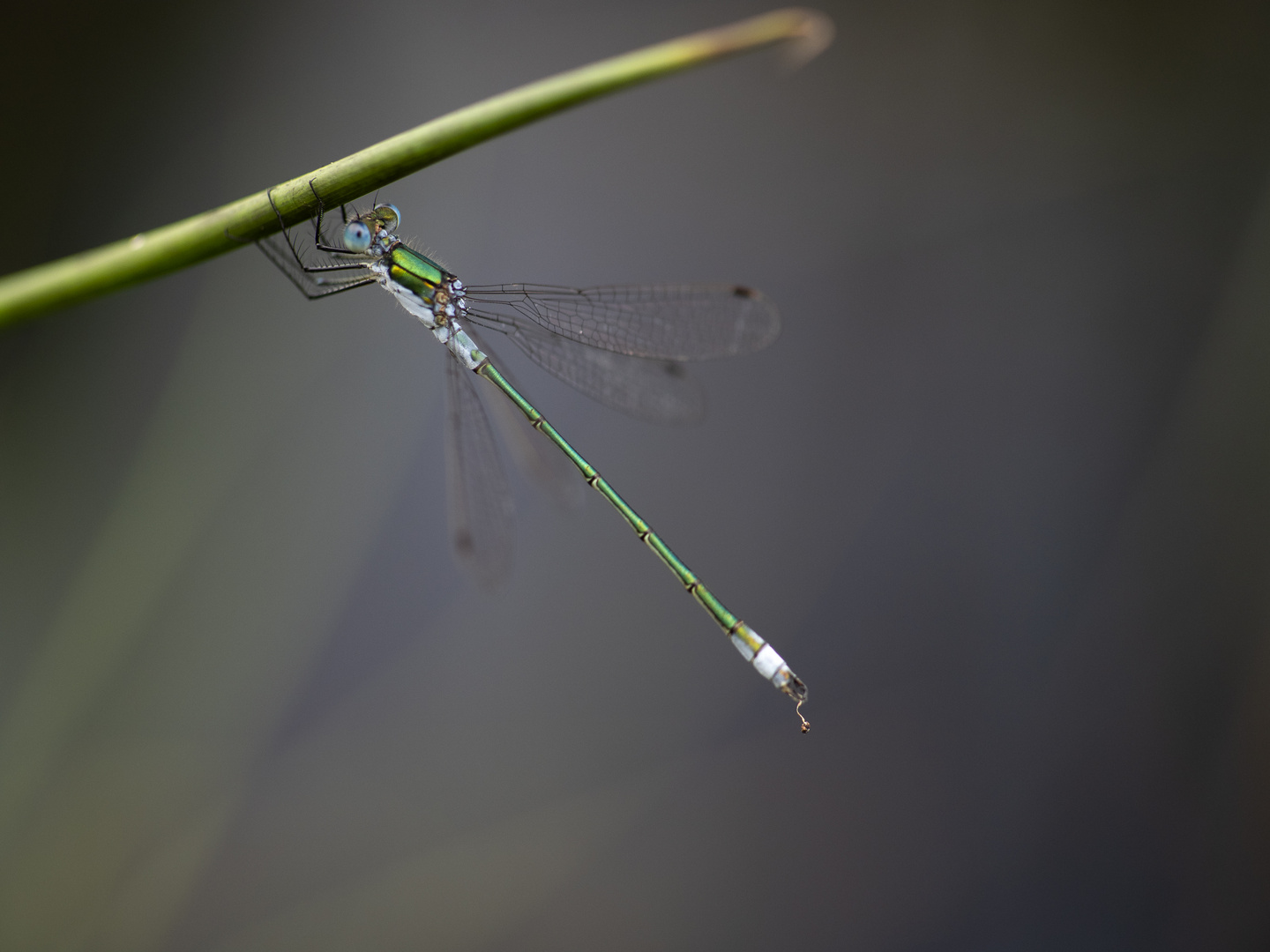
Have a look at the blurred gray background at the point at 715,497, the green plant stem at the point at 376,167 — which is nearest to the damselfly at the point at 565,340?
the blurred gray background at the point at 715,497

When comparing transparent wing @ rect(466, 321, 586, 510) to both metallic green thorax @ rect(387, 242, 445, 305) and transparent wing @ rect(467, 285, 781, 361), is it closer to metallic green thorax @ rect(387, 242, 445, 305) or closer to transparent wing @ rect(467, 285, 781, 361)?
transparent wing @ rect(467, 285, 781, 361)

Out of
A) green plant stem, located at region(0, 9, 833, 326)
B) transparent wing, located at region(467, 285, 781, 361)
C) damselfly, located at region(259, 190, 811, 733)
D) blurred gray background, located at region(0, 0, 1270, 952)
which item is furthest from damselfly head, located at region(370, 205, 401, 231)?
blurred gray background, located at region(0, 0, 1270, 952)

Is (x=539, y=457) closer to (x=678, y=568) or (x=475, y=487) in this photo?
(x=475, y=487)

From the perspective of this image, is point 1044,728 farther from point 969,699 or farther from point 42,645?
point 42,645

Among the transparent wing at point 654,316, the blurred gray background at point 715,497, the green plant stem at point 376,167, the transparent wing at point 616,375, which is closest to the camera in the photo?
the green plant stem at point 376,167

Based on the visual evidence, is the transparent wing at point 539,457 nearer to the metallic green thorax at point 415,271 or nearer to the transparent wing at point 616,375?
the transparent wing at point 616,375

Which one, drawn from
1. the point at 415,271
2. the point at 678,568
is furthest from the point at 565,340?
the point at 678,568

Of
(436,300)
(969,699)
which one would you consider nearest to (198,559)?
(436,300)
